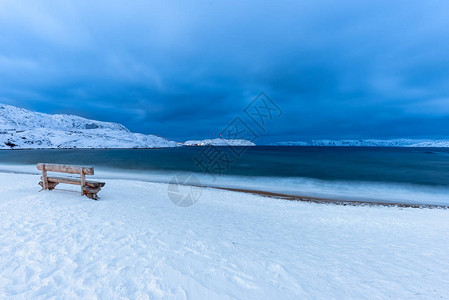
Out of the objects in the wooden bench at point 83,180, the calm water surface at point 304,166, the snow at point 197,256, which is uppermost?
the calm water surface at point 304,166

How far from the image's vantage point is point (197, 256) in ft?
16.0

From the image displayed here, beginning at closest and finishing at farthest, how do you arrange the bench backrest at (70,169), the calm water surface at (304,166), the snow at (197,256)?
the snow at (197,256) < the bench backrest at (70,169) < the calm water surface at (304,166)

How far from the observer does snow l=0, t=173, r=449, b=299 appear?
374 centimetres

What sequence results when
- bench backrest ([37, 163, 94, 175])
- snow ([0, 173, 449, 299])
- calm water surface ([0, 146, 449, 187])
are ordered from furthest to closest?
calm water surface ([0, 146, 449, 187]) < bench backrest ([37, 163, 94, 175]) < snow ([0, 173, 449, 299])

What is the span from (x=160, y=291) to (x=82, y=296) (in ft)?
4.24

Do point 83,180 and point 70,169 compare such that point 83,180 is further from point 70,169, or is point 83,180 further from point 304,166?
point 304,166

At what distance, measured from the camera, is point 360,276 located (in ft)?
15.3

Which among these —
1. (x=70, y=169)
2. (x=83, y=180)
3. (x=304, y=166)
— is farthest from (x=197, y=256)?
(x=304, y=166)

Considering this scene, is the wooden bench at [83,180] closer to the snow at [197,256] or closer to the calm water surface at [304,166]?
the snow at [197,256]

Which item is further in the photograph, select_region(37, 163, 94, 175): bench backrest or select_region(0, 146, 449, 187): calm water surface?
select_region(0, 146, 449, 187): calm water surface

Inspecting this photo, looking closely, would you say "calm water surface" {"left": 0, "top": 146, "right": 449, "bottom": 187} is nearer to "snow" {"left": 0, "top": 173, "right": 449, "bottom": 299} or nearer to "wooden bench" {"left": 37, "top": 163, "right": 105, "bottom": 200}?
"wooden bench" {"left": 37, "top": 163, "right": 105, "bottom": 200}

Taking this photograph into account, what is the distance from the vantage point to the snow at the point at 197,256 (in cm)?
374

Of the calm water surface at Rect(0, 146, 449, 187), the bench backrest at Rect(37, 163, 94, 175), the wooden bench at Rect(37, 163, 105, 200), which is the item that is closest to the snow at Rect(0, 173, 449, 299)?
the wooden bench at Rect(37, 163, 105, 200)

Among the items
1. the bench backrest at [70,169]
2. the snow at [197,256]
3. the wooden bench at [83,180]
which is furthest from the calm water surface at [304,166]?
the bench backrest at [70,169]
